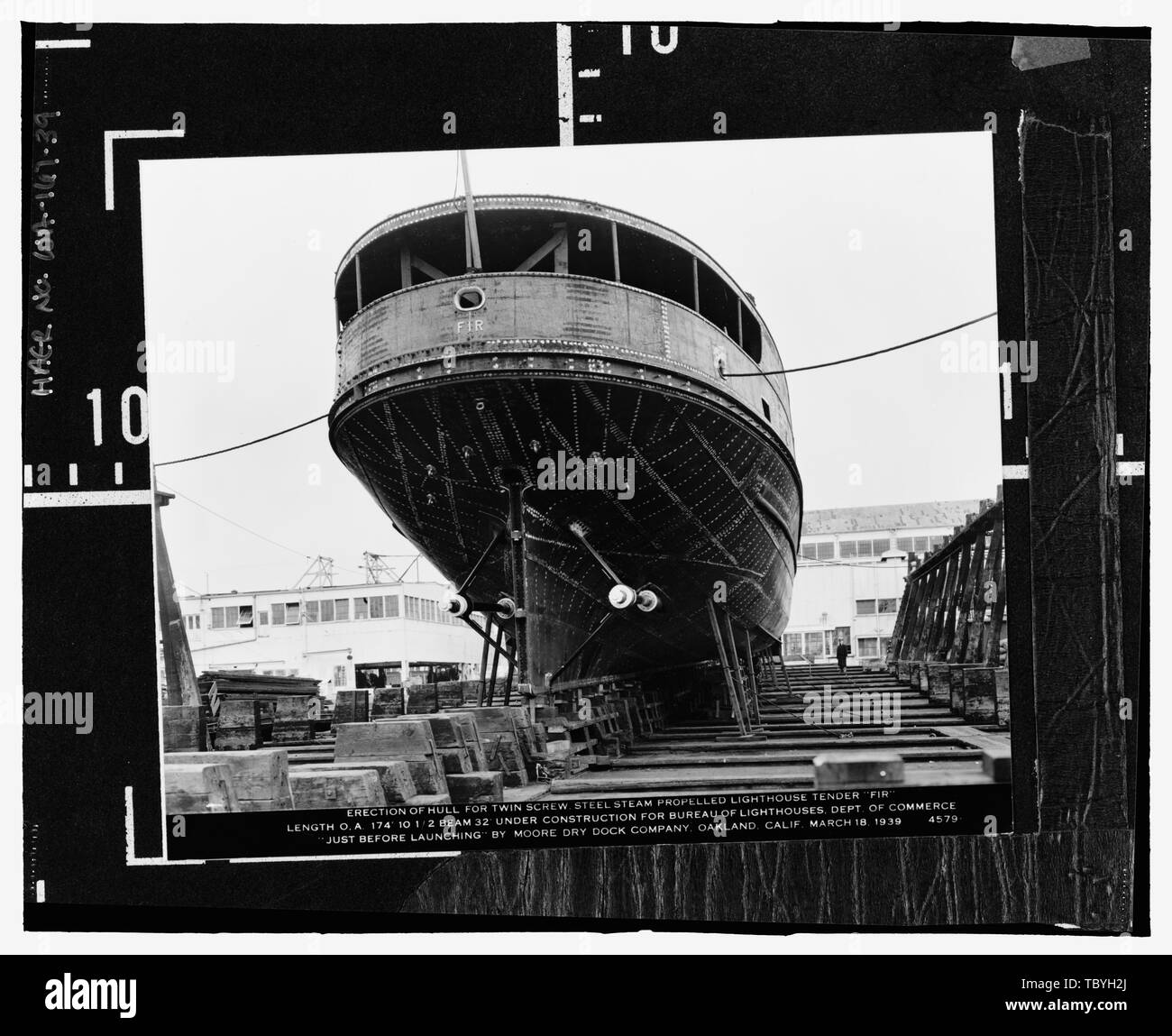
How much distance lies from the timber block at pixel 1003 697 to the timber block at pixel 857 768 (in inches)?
26.8

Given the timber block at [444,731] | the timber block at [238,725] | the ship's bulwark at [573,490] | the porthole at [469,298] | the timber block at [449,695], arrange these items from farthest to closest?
the timber block at [449,695] < the ship's bulwark at [573,490] < the porthole at [469,298] < the timber block at [238,725] < the timber block at [444,731]

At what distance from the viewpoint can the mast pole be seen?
5.57 meters

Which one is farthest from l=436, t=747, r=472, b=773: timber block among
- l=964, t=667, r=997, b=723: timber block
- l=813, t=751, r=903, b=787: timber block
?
l=964, t=667, r=997, b=723: timber block

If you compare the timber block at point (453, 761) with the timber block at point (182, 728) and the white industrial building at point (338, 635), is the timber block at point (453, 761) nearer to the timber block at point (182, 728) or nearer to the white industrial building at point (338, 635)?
the white industrial building at point (338, 635)

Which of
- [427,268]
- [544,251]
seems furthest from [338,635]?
[544,251]

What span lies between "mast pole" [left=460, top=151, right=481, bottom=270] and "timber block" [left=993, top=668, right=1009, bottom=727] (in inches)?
160

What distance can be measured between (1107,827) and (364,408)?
17.6ft

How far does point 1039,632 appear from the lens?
18.5 feet

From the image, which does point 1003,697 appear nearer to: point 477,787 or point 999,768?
point 999,768

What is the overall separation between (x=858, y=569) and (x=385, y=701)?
10.3ft

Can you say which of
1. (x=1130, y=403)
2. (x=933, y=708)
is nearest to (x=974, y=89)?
(x=1130, y=403)

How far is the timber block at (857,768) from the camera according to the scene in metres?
5.31

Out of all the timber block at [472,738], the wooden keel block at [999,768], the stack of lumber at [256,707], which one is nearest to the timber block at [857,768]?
the wooden keel block at [999,768]

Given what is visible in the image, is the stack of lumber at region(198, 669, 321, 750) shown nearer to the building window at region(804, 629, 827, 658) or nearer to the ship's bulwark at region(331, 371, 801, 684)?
the ship's bulwark at region(331, 371, 801, 684)
